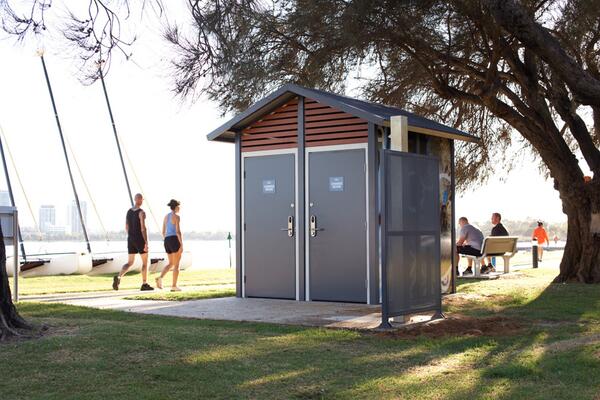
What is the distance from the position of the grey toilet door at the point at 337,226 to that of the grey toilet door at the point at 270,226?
0.36m

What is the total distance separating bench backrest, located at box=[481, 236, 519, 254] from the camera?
18119 mm

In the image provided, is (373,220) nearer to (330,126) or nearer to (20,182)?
(330,126)

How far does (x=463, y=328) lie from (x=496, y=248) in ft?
31.8

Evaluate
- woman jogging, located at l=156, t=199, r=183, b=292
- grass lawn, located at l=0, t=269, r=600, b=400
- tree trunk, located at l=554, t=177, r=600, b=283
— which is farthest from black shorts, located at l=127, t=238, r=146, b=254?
tree trunk, located at l=554, t=177, r=600, b=283

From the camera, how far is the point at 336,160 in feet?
39.6

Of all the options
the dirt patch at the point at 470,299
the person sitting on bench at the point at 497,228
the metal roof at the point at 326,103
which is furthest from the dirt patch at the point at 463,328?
the person sitting on bench at the point at 497,228

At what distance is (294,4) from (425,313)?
19.8 ft

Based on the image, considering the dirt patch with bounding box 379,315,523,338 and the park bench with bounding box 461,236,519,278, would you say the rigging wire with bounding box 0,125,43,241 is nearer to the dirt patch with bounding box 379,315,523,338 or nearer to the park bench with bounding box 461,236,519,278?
the park bench with bounding box 461,236,519,278

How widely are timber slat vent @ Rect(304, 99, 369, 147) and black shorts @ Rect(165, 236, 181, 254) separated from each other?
161 inches

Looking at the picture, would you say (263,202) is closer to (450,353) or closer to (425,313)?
(425,313)

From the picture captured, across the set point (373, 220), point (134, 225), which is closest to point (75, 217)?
point (134, 225)

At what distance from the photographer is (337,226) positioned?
12008mm

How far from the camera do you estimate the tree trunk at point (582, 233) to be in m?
15.4

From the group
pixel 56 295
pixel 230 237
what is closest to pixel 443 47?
pixel 56 295
